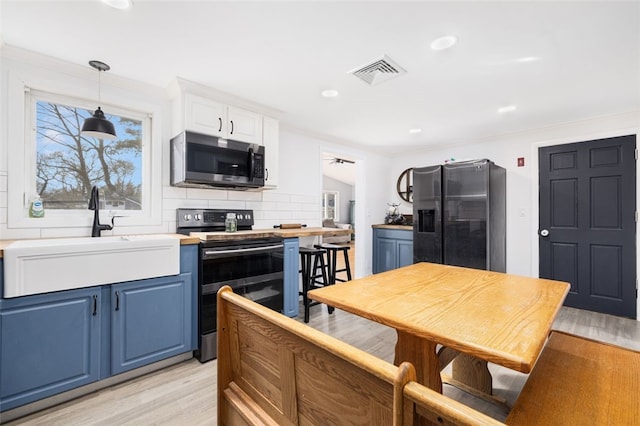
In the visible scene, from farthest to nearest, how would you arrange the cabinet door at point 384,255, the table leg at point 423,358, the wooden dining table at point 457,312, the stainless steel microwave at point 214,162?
the cabinet door at point 384,255, the stainless steel microwave at point 214,162, the table leg at point 423,358, the wooden dining table at point 457,312

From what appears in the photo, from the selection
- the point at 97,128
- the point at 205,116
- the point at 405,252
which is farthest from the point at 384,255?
the point at 97,128

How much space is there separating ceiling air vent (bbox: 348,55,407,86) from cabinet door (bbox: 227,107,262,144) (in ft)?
3.72

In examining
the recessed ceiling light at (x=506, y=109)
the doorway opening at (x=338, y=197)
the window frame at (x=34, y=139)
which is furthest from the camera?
the doorway opening at (x=338, y=197)

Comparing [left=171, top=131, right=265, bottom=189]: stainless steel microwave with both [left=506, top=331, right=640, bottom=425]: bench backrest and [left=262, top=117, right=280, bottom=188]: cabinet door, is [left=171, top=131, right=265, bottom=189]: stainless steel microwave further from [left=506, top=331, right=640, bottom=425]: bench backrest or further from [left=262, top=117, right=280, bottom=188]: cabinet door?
[left=506, top=331, right=640, bottom=425]: bench backrest

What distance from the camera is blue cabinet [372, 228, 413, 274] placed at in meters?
4.31

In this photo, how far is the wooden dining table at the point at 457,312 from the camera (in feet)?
2.75

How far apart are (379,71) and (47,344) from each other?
2.76m

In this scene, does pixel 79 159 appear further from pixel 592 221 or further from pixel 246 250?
pixel 592 221

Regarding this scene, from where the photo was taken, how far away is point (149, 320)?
2.00m

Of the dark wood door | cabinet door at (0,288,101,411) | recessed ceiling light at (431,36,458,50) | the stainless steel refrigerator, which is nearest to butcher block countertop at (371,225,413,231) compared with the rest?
the stainless steel refrigerator

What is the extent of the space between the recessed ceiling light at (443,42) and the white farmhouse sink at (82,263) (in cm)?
219

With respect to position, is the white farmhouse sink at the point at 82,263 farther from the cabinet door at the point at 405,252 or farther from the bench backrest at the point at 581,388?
the cabinet door at the point at 405,252

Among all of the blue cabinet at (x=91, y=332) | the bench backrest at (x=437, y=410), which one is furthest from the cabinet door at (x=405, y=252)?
the bench backrest at (x=437, y=410)

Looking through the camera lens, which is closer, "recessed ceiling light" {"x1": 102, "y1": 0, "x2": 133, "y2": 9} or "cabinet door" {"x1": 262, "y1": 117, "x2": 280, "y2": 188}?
"recessed ceiling light" {"x1": 102, "y1": 0, "x2": 133, "y2": 9}
